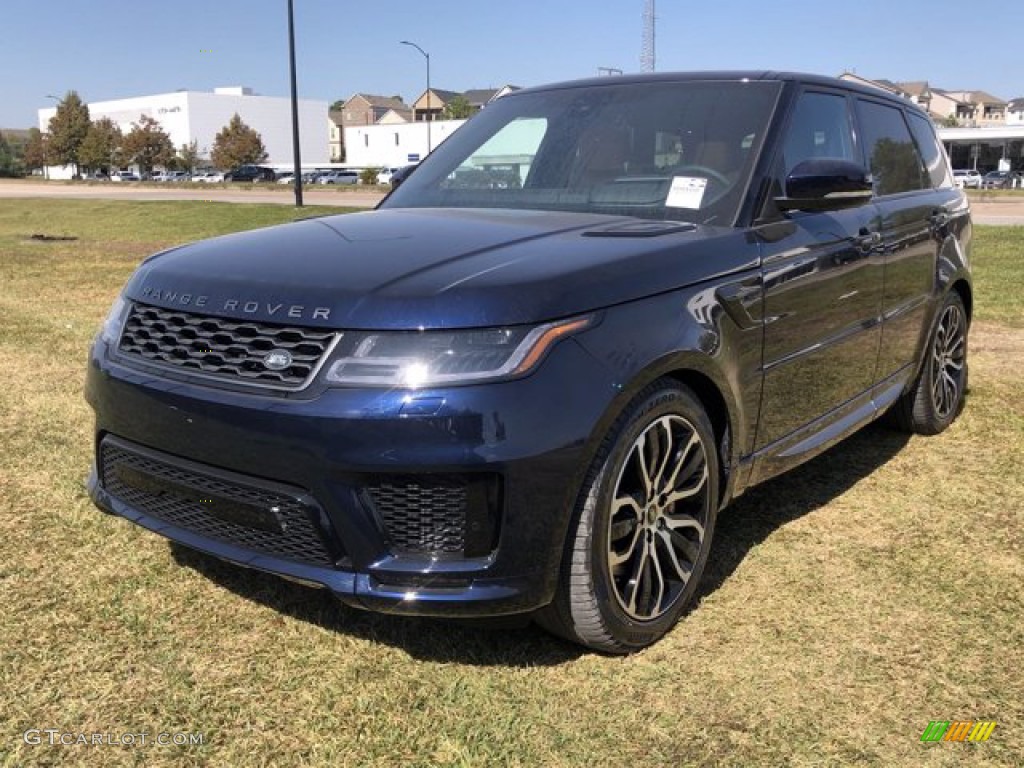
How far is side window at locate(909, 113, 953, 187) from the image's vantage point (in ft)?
16.1

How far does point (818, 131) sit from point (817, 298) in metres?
0.80

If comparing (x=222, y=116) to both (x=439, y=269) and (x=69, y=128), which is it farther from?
(x=439, y=269)

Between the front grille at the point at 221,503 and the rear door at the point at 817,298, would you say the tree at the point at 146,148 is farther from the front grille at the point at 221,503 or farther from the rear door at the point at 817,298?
the front grille at the point at 221,503

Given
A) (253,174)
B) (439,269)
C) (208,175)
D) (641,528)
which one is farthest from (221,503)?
(208,175)

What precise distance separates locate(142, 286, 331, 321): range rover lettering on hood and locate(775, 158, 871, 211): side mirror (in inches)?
71.3

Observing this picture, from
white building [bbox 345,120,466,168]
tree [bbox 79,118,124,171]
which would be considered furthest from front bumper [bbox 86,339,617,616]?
tree [bbox 79,118,124,171]

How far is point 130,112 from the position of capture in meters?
114

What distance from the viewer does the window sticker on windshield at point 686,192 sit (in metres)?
3.32

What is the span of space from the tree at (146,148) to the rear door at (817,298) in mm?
94325

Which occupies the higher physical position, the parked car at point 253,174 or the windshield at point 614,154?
the parked car at point 253,174

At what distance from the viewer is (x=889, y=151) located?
→ 4500mm

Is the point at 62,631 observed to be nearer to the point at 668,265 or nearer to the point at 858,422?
the point at 668,265

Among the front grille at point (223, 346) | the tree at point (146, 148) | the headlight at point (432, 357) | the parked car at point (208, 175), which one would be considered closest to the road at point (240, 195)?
the parked car at point (208, 175)

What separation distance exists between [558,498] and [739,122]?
72.6 inches
